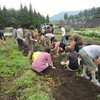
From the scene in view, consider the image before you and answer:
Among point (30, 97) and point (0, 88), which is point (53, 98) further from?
point (0, 88)

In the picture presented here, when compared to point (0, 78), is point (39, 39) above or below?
above

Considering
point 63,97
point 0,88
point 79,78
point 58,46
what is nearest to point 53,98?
point 63,97

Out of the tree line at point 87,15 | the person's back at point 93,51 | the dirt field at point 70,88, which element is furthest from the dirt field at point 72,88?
the tree line at point 87,15

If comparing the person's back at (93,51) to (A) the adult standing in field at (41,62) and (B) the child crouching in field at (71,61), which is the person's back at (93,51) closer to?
(B) the child crouching in field at (71,61)

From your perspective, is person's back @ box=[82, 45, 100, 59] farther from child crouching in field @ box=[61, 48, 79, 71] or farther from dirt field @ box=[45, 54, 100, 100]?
child crouching in field @ box=[61, 48, 79, 71]

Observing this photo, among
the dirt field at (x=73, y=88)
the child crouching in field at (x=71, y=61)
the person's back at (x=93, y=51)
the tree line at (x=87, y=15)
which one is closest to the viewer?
the dirt field at (x=73, y=88)

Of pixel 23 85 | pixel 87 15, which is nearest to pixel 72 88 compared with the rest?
pixel 23 85

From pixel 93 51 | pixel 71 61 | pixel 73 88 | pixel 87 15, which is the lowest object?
pixel 73 88

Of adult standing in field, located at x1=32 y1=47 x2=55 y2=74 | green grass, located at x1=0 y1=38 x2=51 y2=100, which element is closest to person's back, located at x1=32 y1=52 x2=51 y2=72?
adult standing in field, located at x1=32 y1=47 x2=55 y2=74

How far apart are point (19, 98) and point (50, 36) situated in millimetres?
6418

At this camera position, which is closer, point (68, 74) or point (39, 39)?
point (68, 74)

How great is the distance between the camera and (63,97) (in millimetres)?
3463

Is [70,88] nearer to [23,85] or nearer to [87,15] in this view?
[23,85]

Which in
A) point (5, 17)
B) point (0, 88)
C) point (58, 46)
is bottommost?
point (0, 88)
